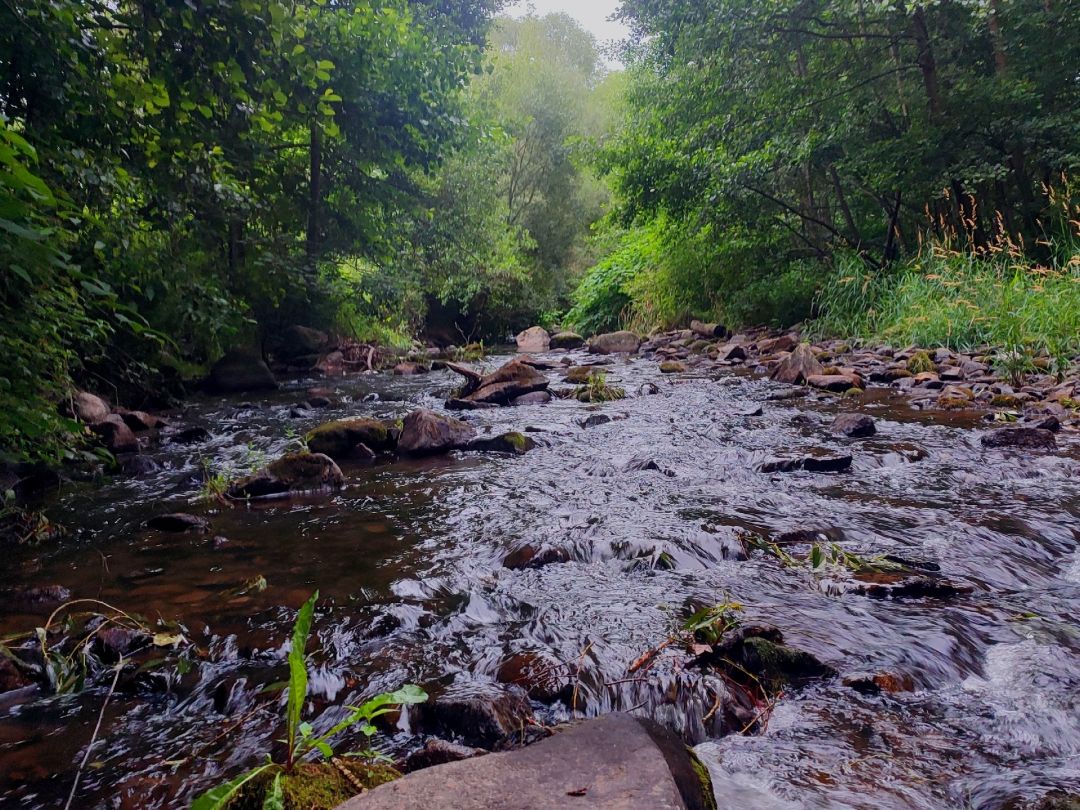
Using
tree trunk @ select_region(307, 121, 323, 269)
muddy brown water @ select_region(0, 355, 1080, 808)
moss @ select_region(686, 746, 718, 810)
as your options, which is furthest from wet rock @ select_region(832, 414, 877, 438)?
tree trunk @ select_region(307, 121, 323, 269)

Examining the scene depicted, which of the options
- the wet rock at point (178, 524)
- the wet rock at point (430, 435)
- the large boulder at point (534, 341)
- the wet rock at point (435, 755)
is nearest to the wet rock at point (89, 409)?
the wet rock at point (178, 524)

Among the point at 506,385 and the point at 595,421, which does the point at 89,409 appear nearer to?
the point at 506,385

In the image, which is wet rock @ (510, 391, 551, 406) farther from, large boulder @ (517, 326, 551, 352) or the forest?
large boulder @ (517, 326, 551, 352)

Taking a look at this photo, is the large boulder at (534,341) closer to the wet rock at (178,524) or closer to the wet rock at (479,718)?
the wet rock at (178,524)

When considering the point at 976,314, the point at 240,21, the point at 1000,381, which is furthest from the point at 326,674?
the point at 976,314

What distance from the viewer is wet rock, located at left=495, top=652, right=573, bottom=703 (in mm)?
2143

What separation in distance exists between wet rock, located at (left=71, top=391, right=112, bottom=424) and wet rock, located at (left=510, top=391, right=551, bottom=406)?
4.59m

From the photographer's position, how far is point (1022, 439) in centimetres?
493

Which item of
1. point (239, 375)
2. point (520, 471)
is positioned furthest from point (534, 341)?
point (520, 471)

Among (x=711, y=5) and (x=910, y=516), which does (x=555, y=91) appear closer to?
(x=711, y=5)

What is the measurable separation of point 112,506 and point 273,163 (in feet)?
28.1

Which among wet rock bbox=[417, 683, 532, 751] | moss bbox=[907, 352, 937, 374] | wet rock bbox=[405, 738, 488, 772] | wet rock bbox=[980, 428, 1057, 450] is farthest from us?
moss bbox=[907, 352, 937, 374]

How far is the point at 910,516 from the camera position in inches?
146

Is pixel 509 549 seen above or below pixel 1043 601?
above
